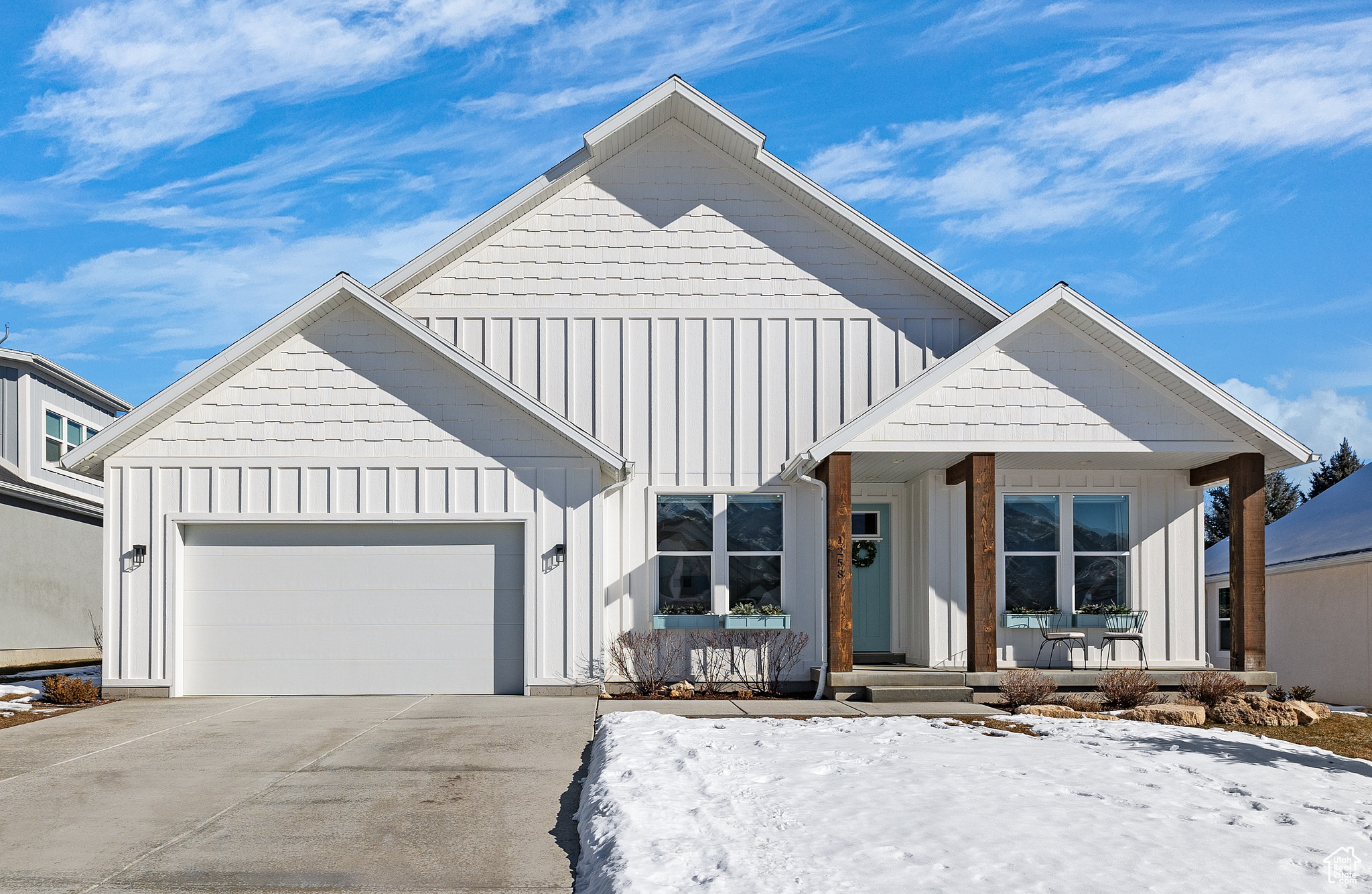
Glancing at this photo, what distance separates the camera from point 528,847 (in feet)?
20.4

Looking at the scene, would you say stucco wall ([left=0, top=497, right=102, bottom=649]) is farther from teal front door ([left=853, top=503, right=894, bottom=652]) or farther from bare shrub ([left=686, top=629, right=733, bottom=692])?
teal front door ([left=853, top=503, right=894, bottom=652])

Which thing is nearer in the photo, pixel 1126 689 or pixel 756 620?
pixel 1126 689

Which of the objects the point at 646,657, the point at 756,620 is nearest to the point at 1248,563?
the point at 756,620

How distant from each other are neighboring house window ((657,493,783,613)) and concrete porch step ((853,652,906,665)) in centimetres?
167

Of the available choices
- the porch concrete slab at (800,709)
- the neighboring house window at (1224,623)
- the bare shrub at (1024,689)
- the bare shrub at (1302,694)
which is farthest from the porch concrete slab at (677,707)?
the neighboring house window at (1224,623)

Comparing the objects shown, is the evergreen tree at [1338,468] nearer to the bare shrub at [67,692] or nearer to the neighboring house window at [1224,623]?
the neighboring house window at [1224,623]

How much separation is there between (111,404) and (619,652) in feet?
69.9

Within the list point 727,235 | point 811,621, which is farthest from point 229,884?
point 727,235

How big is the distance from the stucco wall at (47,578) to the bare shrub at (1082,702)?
19.6m

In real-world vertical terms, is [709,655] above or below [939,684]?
above

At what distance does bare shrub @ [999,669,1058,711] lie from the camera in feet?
39.9

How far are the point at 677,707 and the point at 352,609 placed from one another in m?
4.32

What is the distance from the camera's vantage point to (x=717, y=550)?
14.4 m

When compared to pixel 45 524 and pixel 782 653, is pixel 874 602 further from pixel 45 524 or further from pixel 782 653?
pixel 45 524
